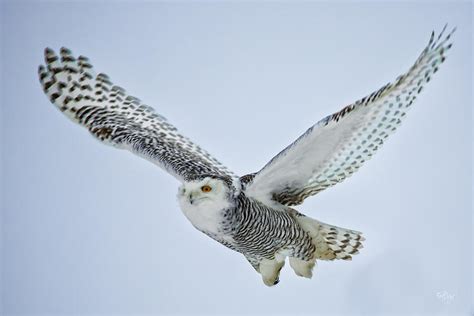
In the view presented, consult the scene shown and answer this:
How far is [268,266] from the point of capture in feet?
16.1

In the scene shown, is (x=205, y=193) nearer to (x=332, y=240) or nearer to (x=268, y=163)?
(x=268, y=163)

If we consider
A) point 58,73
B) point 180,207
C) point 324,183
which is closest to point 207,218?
point 180,207

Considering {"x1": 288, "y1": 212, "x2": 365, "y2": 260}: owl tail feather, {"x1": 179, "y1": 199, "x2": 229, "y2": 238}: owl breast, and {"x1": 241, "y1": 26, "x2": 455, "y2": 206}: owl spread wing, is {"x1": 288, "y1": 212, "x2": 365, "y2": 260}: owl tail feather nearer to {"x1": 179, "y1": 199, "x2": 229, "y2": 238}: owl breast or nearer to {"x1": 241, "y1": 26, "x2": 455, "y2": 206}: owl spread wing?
{"x1": 241, "y1": 26, "x2": 455, "y2": 206}: owl spread wing

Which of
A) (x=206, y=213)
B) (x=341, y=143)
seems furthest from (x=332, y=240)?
(x=206, y=213)

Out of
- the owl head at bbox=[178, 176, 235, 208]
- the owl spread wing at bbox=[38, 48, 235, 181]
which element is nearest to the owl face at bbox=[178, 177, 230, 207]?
the owl head at bbox=[178, 176, 235, 208]

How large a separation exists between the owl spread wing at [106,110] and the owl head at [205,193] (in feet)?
2.55

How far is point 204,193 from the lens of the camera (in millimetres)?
4168

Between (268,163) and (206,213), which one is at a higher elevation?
(268,163)

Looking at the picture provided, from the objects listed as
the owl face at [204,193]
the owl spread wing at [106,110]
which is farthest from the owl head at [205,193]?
the owl spread wing at [106,110]

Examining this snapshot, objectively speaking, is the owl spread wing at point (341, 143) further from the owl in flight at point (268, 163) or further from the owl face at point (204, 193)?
the owl face at point (204, 193)

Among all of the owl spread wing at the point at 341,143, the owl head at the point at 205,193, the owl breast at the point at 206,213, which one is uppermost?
the owl spread wing at the point at 341,143

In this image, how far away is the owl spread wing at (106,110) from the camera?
511cm

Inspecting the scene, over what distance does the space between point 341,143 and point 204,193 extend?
0.92 meters

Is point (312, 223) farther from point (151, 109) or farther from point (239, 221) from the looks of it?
point (151, 109)
